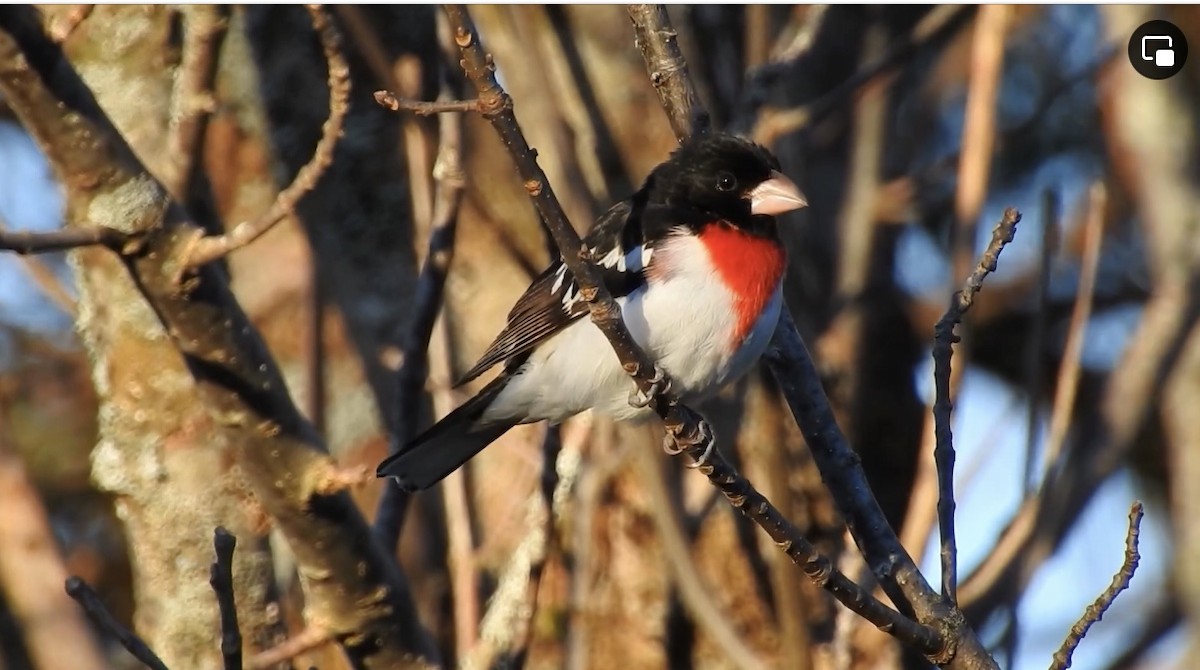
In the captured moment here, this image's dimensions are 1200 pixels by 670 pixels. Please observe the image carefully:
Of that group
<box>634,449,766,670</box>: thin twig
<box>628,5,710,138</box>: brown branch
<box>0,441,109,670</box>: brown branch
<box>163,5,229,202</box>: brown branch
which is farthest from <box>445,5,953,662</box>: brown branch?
<box>0,441,109,670</box>: brown branch

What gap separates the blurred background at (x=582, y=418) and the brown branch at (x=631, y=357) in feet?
2.52

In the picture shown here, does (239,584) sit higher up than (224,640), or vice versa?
(224,640)

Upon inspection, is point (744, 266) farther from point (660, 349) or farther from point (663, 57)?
point (663, 57)

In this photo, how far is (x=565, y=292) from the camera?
3830mm

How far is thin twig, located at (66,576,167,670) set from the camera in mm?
2324

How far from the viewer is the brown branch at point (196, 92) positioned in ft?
11.0

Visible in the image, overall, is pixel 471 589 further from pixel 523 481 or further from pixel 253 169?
pixel 253 169

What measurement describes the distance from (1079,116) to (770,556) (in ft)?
11.1

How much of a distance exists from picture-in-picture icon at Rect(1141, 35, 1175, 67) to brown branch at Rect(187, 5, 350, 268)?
3.54m

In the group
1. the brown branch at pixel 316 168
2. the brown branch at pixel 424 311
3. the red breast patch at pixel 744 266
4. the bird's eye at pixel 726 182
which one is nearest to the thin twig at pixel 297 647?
the brown branch at pixel 424 311

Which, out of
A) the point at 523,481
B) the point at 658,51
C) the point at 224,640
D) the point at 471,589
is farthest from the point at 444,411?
the point at 224,640

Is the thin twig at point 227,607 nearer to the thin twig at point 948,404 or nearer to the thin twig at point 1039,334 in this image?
the thin twig at point 948,404

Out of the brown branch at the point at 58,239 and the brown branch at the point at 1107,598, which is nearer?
the brown branch at the point at 1107,598

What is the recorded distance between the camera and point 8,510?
3.63m
